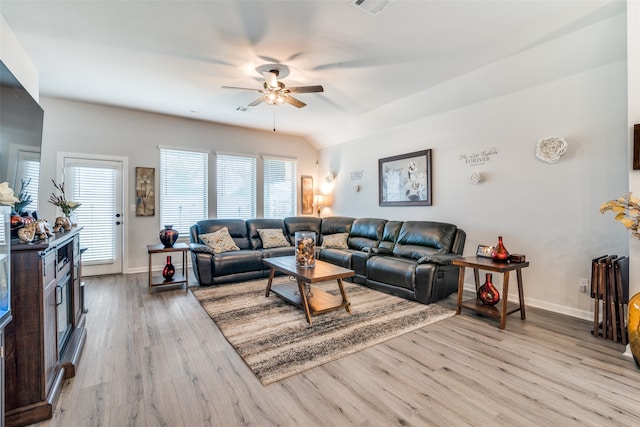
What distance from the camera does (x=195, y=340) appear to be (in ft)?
8.87

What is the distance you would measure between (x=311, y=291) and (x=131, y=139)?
4.26 m

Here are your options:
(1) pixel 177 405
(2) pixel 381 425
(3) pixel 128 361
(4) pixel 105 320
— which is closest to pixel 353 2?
(2) pixel 381 425

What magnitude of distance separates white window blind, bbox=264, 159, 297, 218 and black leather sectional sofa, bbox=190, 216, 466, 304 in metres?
1.02

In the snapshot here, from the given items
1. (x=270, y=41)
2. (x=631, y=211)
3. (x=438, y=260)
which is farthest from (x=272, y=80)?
(x=631, y=211)

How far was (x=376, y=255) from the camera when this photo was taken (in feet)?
14.5

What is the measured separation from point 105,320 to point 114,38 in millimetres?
2859

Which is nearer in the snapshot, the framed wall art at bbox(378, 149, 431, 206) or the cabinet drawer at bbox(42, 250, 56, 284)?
the cabinet drawer at bbox(42, 250, 56, 284)

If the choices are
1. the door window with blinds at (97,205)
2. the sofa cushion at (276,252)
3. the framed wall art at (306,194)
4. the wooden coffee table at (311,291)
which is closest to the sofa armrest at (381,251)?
the wooden coffee table at (311,291)

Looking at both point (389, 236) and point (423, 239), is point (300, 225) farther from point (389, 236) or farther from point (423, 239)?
point (423, 239)

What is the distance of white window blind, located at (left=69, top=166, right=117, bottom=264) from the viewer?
4.93 meters

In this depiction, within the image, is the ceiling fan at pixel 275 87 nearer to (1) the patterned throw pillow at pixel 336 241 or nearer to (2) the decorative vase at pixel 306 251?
(2) the decorative vase at pixel 306 251

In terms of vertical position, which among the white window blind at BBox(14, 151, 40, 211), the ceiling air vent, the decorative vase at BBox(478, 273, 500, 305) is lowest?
the decorative vase at BBox(478, 273, 500, 305)

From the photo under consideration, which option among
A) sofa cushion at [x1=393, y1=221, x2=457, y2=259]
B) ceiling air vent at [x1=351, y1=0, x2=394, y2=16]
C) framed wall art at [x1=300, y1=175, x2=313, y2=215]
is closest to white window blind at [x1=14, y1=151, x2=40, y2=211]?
ceiling air vent at [x1=351, y1=0, x2=394, y2=16]

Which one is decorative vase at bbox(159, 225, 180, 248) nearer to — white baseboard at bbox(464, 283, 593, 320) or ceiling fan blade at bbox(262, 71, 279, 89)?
ceiling fan blade at bbox(262, 71, 279, 89)
